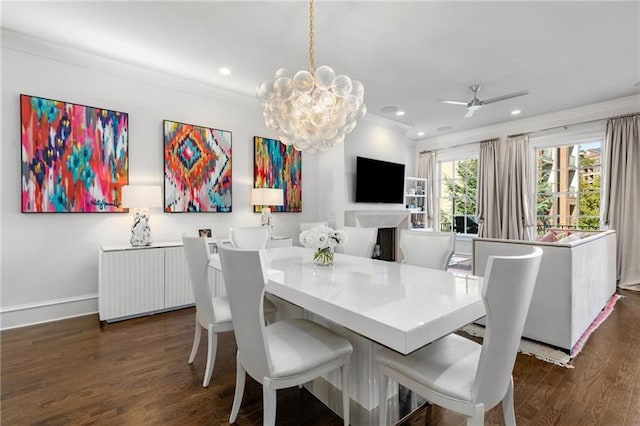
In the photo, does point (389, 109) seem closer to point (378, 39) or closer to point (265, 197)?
point (378, 39)

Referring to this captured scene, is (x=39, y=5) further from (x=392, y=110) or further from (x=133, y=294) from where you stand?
(x=392, y=110)

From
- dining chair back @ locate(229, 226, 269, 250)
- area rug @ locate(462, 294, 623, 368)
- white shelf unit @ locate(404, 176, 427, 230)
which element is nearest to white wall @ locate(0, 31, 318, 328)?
dining chair back @ locate(229, 226, 269, 250)

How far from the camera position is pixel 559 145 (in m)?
5.29

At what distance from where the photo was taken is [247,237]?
10.3ft

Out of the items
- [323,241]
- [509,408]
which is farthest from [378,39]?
[509,408]

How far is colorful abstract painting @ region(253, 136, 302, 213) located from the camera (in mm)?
4500

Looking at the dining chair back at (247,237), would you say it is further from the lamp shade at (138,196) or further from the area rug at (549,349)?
the area rug at (549,349)

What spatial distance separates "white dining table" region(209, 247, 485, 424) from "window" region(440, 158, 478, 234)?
5.33 m

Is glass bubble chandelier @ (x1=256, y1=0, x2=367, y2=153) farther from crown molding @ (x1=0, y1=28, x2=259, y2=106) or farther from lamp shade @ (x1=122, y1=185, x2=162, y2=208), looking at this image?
crown molding @ (x1=0, y1=28, x2=259, y2=106)

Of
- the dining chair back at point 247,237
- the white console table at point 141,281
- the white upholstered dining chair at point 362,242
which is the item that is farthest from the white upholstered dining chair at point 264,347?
the white console table at point 141,281

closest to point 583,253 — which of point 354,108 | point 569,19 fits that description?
point 569,19

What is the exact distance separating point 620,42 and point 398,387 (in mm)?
3861

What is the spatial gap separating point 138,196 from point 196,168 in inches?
35.6

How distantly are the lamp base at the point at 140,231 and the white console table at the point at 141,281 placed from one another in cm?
10
